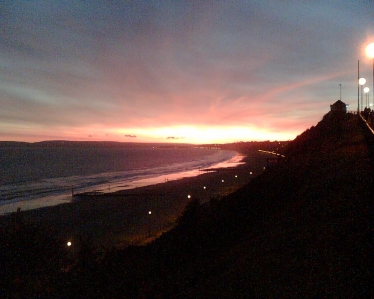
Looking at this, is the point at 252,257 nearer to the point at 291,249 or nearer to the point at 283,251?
the point at 283,251

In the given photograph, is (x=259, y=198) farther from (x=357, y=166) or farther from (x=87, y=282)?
(x=87, y=282)

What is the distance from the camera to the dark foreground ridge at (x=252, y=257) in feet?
24.7

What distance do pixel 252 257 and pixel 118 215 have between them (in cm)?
2805

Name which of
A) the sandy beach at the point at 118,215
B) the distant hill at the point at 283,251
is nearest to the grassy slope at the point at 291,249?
the distant hill at the point at 283,251

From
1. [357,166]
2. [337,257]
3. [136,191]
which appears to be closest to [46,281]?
[337,257]

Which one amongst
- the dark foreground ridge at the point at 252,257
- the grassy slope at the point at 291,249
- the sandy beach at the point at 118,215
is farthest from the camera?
the sandy beach at the point at 118,215

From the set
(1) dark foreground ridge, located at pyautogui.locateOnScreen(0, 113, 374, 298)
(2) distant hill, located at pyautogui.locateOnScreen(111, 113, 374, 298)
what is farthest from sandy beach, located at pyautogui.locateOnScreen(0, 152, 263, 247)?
(2) distant hill, located at pyautogui.locateOnScreen(111, 113, 374, 298)

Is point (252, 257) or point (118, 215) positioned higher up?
point (252, 257)

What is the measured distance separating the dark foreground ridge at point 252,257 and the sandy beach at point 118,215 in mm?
6443

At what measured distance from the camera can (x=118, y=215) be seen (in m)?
36.5

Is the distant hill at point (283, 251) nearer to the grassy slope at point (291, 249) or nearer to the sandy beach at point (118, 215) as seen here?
the grassy slope at point (291, 249)

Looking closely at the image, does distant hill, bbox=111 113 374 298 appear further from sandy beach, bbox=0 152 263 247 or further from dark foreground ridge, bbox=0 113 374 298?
sandy beach, bbox=0 152 263 247

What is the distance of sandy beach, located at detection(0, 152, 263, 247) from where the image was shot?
28078mm

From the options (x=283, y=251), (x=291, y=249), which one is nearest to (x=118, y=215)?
(x=283, y=251)
